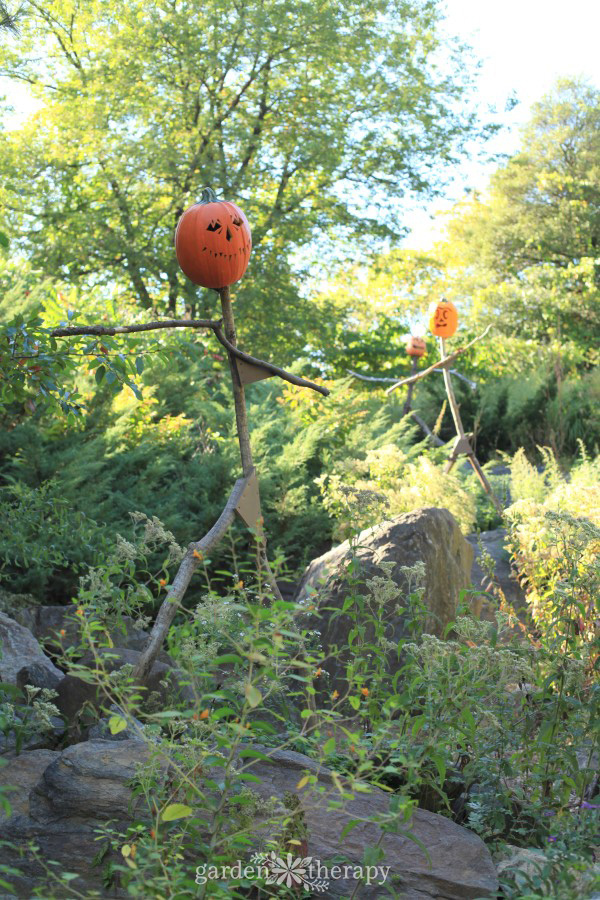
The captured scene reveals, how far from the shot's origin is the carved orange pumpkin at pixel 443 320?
6988 mm

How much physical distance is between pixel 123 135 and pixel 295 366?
5804 millimetres

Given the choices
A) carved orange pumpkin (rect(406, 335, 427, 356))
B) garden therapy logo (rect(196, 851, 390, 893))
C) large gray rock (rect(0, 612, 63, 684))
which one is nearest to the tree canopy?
carved orange pumpkin (rect(406, 335, 427, 356))

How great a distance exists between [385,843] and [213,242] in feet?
6.25

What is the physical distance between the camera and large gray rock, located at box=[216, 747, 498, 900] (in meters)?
2.15

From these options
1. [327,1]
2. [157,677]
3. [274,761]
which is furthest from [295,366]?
[327,1]

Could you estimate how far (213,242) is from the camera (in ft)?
9.95

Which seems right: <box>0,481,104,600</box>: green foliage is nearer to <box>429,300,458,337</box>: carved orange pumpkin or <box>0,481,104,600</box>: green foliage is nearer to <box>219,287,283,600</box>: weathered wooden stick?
<box>219,287,283,600</box>: weathered wooden stick

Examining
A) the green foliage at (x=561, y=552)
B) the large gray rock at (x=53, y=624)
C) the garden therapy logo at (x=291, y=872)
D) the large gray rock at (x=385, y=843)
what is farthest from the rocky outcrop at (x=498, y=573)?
the garden therapy logo at (x=291, y=872)

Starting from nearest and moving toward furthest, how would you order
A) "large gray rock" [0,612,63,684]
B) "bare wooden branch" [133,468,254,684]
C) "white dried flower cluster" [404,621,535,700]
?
"white dried flower cluster" [404,621,535,700] < "bare wooden branch" [133,468,254,684] < "large gray rock" [0,612,63,684]

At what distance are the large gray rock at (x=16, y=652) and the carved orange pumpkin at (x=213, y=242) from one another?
154 cm

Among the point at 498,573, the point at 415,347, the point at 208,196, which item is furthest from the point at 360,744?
the point at 415,347

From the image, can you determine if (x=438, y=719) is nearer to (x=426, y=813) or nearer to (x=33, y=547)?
(x=426, y=813)

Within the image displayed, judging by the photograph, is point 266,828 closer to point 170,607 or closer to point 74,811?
point 74,811

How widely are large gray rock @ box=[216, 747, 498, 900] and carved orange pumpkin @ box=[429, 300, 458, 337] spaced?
492cm
